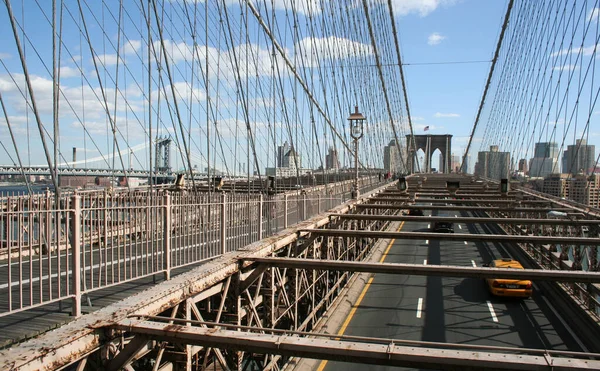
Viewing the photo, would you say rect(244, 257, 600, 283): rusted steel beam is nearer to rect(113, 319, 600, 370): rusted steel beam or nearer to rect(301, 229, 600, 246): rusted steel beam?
rect(301, 229, 600, 246): rusted steel beam

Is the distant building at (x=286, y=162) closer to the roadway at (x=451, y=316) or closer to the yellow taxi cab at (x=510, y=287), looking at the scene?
the roadway at (x=451, y=316)

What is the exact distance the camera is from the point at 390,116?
252ft

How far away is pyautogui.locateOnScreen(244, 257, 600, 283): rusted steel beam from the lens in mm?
6109

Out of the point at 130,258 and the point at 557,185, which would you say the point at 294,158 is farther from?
the point at 130,258

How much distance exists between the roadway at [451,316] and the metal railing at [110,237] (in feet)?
13.6

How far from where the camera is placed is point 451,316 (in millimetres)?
15695

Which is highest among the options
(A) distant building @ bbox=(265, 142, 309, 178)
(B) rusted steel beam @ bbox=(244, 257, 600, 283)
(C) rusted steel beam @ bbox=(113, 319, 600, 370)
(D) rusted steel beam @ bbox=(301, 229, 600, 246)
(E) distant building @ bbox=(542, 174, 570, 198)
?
(A) distant building @ bbox=(265, 142, 309, 178)

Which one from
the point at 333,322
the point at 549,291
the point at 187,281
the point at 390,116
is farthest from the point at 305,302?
the point at 390,116

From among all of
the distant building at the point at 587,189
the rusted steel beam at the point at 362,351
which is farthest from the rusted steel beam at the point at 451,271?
the distant building at the point at 587,189

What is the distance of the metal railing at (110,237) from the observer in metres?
4.12

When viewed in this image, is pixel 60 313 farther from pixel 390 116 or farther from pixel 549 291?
pixel 390 116

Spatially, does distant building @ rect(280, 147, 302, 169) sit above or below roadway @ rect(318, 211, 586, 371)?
above

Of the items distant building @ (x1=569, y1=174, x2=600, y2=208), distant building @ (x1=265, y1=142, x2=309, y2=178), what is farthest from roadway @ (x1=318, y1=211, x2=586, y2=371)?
distant building @ (x1=265, y1=142, x2=309, y2=178)

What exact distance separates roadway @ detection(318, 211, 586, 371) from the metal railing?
4155 mm
